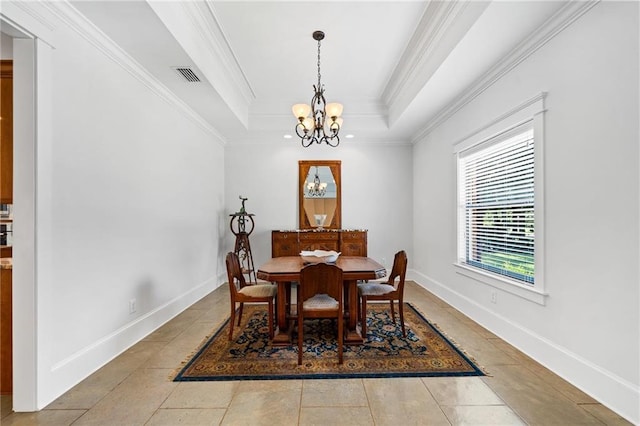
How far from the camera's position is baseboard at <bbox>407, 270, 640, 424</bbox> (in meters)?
1.80

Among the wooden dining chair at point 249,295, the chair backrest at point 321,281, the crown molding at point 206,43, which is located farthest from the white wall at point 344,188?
the chair backrest at point 321,281

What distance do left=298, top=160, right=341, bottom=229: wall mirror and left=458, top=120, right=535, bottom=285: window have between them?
2353 mm

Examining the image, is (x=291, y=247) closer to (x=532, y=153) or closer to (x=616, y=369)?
(x=532, y=153)

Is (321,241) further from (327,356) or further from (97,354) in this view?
(97,354)

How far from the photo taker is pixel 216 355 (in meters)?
2.67

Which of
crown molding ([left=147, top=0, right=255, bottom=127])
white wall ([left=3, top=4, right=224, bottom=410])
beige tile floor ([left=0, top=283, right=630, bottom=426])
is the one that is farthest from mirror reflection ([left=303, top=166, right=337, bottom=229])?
beige tile floor ([left=0, top=283, right=630, bottom=426])

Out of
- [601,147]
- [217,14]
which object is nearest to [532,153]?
[601,147]

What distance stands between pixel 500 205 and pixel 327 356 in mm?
2274

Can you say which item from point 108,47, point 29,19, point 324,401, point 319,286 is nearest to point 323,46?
point 108,47

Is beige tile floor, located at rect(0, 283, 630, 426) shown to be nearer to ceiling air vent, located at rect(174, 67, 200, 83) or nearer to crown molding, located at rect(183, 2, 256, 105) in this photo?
ceiling air vent, located at rect(174, 67, 200, 83)

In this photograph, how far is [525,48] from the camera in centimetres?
260

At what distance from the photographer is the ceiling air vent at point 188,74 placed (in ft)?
9.72

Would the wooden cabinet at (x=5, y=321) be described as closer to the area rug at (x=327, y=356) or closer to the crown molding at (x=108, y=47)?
the area rug at (x=327, y=356)

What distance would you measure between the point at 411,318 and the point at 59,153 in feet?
11.8
